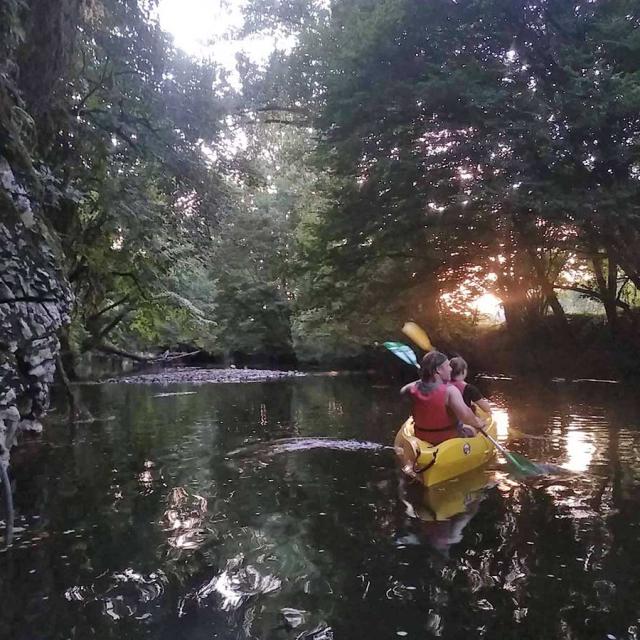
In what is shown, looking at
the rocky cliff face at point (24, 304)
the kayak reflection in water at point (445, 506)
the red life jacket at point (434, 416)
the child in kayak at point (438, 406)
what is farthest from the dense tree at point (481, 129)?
the rocky cliff face at point (24, 304)

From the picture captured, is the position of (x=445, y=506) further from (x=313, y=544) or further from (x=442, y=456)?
(x=313, y=544)

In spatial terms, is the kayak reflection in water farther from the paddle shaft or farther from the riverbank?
the riverbank

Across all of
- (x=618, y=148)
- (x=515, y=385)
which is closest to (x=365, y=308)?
(x=515, y=385)

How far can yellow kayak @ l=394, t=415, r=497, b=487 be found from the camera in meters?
6.02

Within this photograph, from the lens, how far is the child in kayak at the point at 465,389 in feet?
22.8

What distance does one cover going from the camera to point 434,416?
6.44 metres

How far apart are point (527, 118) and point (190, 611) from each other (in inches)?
436

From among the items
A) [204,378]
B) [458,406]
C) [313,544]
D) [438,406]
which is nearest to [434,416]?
[438,406]

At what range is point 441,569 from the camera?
3943mm

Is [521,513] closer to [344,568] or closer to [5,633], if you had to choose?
[344,568]

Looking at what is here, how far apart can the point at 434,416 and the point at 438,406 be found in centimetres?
12

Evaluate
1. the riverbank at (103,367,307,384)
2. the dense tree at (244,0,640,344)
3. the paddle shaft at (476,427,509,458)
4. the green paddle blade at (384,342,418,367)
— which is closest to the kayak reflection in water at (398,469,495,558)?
the paddle shaft at (476,427,509,458)

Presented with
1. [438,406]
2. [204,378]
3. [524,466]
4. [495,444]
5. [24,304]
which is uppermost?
[24,304]

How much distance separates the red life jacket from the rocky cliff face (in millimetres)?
3847
